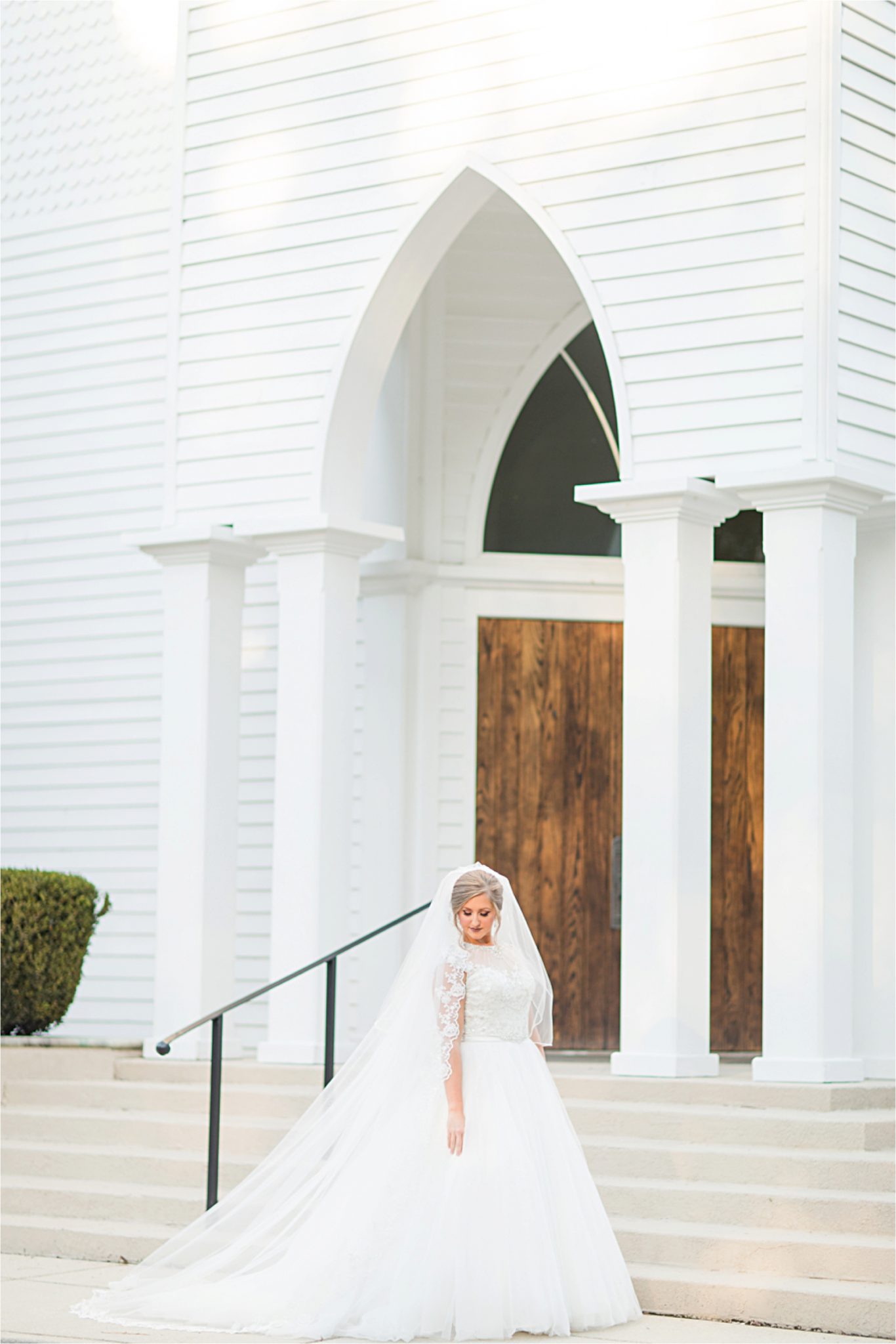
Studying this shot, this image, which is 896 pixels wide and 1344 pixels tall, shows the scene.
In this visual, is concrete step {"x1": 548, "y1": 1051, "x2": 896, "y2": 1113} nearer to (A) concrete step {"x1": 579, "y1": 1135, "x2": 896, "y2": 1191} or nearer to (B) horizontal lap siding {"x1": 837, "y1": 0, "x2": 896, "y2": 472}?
(A) concrete step {"x1": 579, "y1": 1135, "x2": 896, "y2": 1191}

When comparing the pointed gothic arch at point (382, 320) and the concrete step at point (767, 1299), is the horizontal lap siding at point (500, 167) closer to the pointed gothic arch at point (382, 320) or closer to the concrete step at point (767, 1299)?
the pointed gothic arch at point (382, 320)

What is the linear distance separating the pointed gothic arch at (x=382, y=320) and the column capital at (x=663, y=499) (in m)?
1.27

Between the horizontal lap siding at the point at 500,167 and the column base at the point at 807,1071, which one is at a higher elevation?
the horizontal lap siding at the point at 500,167

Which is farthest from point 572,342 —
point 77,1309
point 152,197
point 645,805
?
point 77,1309

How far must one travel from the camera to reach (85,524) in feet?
39.1

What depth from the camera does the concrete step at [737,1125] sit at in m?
7.26

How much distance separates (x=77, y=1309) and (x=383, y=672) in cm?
510

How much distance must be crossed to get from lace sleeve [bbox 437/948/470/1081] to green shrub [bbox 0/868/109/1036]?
4.10 metres

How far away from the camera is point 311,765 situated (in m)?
9.40

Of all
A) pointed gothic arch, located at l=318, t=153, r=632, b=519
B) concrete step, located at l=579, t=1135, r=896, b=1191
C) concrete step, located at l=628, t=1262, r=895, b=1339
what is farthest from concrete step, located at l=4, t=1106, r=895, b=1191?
pointed gothic arch, located at l=318, t=153, r=632, b=519

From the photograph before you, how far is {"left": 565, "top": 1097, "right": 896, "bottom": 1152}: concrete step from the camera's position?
23.8ft

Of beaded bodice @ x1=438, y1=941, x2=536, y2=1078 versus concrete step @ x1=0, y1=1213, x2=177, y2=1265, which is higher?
beaded bodice @ x1=438, y1=941, x2=536, y2=1078

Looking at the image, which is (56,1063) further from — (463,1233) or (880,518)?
(880,518)

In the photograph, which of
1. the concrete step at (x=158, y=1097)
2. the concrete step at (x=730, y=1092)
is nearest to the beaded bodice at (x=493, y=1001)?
the concrete step at (x=730, y=1092)
